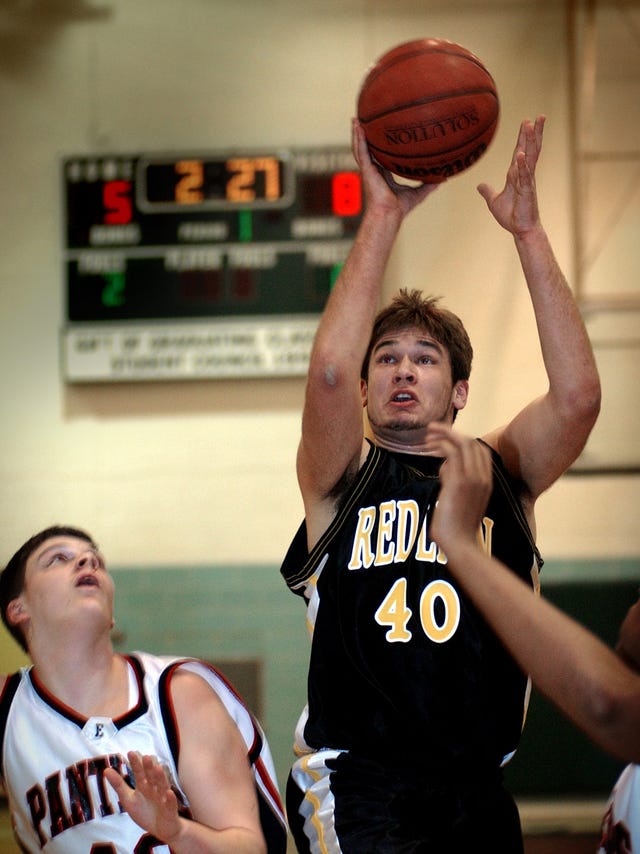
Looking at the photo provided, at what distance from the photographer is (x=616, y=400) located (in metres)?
6.07

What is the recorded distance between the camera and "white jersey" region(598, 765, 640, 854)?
5.82 ft

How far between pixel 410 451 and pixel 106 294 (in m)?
3.42

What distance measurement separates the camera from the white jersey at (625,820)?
1.78 metres

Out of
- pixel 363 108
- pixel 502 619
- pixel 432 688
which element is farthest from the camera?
pixel 363 108

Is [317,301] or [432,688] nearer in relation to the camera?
[432,688]

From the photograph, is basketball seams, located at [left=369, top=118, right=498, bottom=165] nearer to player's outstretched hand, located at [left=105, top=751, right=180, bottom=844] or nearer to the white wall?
player's outstretched hand, located at [left=105, top=751, right=180, bottom=844]

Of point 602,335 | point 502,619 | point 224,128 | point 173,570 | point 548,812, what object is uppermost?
point 224,128

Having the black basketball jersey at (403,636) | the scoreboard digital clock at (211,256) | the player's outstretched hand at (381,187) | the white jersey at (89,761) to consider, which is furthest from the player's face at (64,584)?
the scoreboard digital clock at (211,256)

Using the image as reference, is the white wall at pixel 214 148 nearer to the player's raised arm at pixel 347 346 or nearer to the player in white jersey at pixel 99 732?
the player in white jersey at pixel 99 732

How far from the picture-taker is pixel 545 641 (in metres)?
1.45

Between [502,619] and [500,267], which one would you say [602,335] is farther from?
[502,619]

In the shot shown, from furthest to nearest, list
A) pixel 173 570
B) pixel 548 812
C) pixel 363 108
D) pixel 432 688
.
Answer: pixel 173 570
pixel 548 812
pixel 363 108
pixel 432 688

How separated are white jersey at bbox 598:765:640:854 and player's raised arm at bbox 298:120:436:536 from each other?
1143 mm

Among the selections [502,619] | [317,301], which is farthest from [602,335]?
[502,619]
